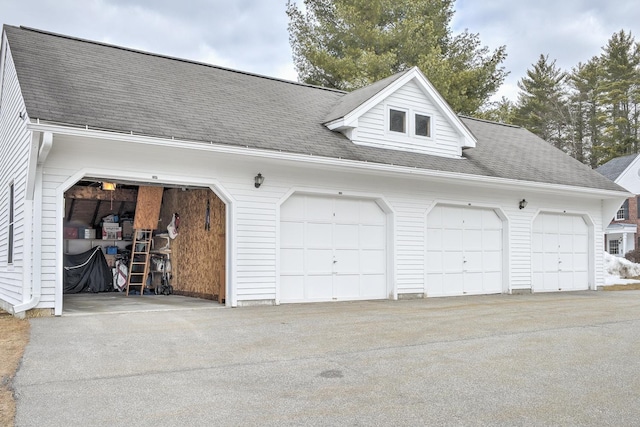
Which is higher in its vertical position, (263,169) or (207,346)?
(263,169)

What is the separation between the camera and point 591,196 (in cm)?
1531

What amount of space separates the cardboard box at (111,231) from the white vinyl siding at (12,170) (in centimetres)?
300

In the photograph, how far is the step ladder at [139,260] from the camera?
1311cm

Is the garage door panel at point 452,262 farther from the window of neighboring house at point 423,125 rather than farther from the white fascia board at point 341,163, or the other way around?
the window of neighboring house at point 423,125

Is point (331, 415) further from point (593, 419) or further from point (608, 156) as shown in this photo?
point (608, 156)

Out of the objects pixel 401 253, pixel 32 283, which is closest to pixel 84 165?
pixel 32 283

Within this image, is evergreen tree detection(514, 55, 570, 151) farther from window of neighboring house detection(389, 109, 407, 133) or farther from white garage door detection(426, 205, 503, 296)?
window of neighboring house detection(389, 109, 407, 133)

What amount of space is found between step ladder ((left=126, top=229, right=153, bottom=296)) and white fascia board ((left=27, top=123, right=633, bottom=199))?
474cm

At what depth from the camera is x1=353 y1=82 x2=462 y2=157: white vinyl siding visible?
1245 centimetres

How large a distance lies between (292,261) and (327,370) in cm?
570

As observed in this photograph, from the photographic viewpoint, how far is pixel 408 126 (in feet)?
42.5

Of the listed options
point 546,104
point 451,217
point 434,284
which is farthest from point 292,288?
point 546,104

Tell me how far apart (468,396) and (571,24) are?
38756 millimetres

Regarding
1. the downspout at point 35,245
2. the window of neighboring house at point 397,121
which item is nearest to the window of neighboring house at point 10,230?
the downspout at point 35,245
